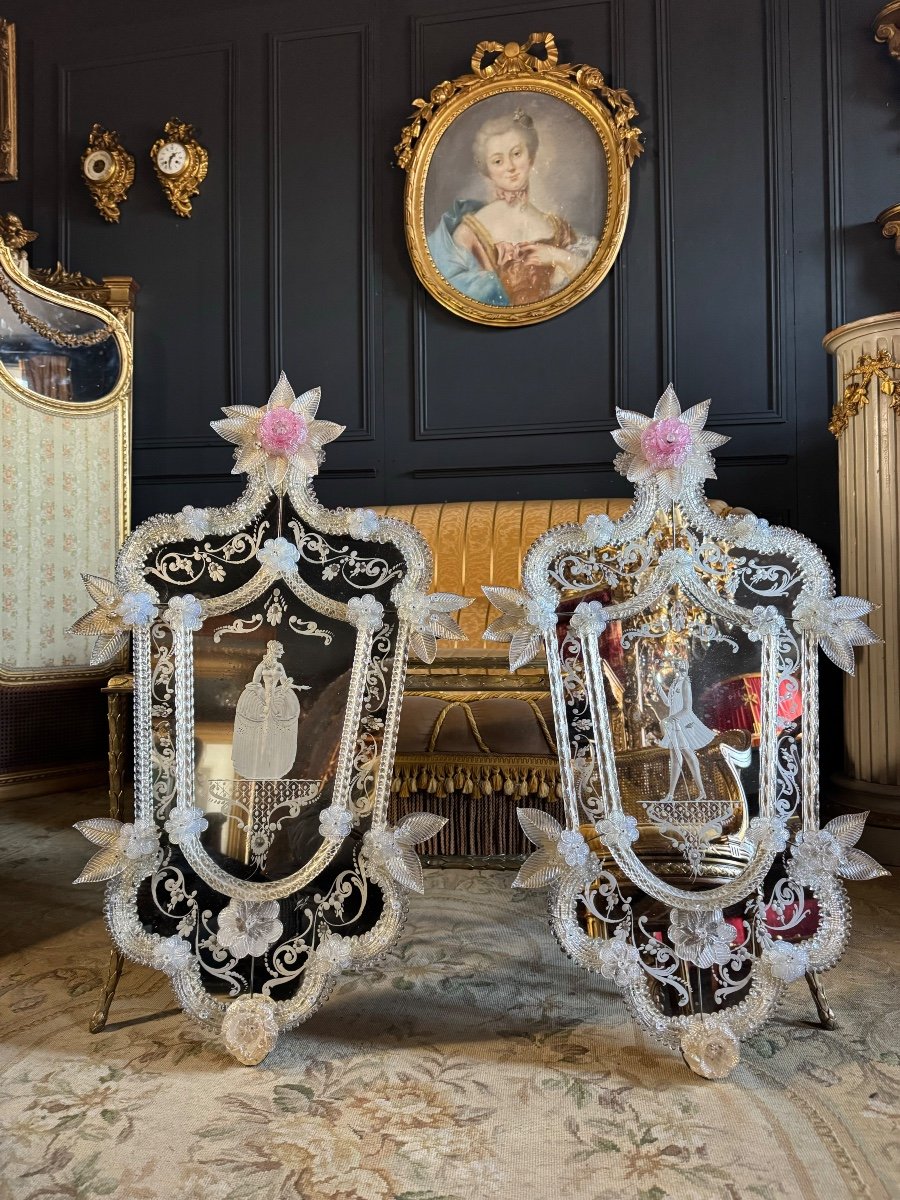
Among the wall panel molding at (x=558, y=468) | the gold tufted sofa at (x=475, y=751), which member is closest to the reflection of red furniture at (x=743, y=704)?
the gold tufted sofa at (x=475, y=751)

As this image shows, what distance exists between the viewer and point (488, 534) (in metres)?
3.75

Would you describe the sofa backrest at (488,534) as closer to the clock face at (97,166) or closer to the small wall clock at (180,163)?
the small wall clock at (180,163)

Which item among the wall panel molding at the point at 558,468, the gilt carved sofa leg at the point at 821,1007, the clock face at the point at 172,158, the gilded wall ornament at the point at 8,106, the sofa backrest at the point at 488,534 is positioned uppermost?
the gilded wall ornament at the point at 8,106

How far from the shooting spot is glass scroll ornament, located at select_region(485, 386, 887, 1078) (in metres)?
1.58

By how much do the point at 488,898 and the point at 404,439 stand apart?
2245 mm

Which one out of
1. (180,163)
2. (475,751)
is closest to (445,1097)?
(475,751)

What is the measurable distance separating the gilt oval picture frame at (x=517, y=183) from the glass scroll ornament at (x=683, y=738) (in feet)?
8.10

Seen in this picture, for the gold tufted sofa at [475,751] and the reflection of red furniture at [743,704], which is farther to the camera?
the gold tufted sofa at [475,751]

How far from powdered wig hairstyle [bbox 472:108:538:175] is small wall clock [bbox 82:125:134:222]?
1.74 m

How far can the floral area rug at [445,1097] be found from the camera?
1.24m

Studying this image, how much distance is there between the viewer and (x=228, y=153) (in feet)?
14.2

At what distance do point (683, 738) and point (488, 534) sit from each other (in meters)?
2.19

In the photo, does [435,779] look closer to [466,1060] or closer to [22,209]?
[466,1060]

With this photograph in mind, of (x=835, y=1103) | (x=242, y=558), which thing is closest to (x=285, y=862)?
(x=242, y=558)
